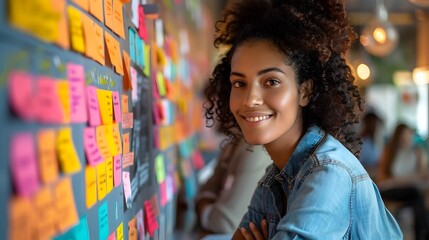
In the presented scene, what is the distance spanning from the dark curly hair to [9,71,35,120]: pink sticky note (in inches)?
33.4

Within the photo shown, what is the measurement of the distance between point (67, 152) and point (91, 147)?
164mm

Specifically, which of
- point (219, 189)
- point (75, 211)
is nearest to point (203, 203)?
point (219, 189)

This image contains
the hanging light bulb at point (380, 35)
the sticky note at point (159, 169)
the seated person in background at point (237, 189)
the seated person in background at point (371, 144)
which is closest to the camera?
the sticky note at point (159, 169)

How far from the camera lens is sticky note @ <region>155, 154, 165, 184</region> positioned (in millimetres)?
1996

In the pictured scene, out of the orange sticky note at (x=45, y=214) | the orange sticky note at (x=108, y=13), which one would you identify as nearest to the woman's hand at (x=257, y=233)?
the orange sticky note at (x=108, y=13)

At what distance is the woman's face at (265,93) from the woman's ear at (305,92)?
33 mm

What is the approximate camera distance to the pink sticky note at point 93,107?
3.34 ft

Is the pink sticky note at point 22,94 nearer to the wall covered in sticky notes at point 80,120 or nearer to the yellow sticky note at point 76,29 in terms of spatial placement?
the wall covered in sticky notes at point 80,120

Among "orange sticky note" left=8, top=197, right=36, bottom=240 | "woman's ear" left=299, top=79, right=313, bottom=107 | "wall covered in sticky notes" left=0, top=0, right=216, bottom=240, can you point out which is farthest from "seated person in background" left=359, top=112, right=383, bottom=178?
"orange sticky note" left=8, top=197, right=36, bottom=240

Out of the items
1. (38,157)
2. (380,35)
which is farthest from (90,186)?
(380,35)

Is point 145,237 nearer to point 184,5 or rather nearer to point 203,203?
point 203,203

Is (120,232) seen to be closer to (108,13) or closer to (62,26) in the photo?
(108,13)

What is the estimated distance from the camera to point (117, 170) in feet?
4.26

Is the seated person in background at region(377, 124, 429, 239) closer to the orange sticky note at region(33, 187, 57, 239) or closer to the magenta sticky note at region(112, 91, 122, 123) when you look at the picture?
the magenta sticky note at region(112, 91, 122, 123)
